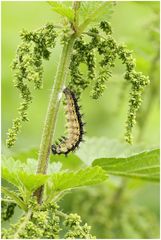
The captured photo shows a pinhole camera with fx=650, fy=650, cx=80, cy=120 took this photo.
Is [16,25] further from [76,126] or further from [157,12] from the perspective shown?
[76,126]

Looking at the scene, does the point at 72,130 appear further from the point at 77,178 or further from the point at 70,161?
the point at 70,161

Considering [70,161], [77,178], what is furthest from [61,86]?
[70,161]

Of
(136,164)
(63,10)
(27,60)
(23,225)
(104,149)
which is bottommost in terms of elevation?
(23,225)

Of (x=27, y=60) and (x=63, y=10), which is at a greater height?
(x=63, y=10)

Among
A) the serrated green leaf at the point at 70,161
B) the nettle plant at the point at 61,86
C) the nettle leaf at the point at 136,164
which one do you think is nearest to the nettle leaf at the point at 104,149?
the serrated green leaf at the point at 70,161

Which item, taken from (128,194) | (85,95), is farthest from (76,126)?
(85,95)

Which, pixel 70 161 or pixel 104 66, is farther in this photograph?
pixel 70 161
